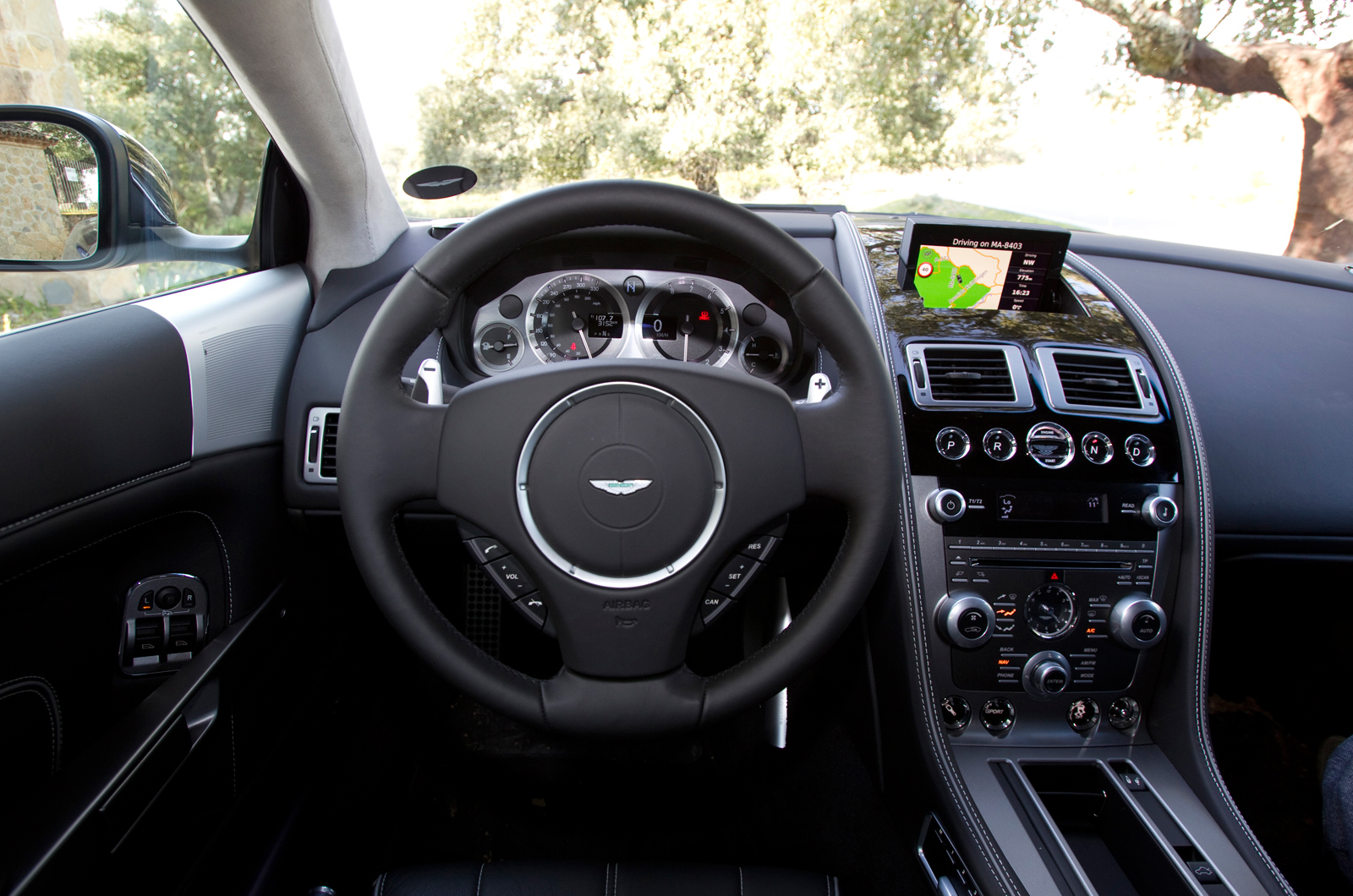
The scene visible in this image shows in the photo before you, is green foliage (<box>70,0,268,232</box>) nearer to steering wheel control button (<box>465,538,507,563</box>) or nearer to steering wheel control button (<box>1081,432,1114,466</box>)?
steering wheel control button (<box>465,538,507,563</box>)

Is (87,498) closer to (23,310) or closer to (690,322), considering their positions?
(23,310)

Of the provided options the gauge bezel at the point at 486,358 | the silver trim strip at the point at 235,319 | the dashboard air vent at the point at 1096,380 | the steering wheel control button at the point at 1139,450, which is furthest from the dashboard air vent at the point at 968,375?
the silver trim strip at the point at 235,319

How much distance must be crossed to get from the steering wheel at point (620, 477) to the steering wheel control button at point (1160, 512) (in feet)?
2.53

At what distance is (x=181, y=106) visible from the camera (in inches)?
63.5

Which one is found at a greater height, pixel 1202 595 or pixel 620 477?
pixel 620 477

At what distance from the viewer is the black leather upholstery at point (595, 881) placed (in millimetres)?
1268

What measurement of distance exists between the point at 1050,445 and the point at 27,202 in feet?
6.45

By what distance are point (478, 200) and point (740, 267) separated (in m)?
0.71

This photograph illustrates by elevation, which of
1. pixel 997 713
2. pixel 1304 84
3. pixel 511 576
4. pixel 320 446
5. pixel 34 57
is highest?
pixel 1304 84

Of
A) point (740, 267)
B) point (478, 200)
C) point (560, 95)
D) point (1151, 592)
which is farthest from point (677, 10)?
point (1151, 592)

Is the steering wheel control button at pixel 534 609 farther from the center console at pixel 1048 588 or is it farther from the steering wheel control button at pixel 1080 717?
the steering wheel control button at pixel 1080 717

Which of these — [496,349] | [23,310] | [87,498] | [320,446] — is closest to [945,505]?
[496,349]

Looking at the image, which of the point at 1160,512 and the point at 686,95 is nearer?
the point at 1160,512

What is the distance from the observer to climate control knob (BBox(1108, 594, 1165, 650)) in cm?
149
